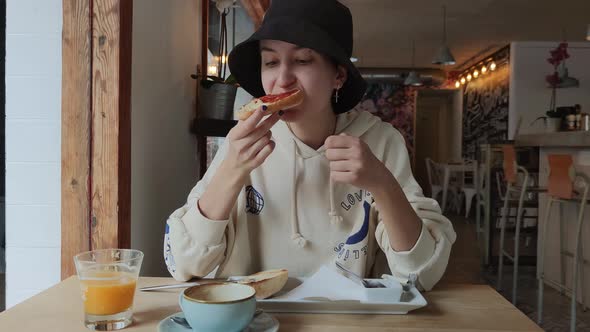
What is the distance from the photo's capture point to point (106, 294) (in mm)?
821

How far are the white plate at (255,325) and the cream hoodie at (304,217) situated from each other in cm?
36

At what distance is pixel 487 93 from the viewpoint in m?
9.95

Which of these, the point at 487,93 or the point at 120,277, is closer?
the point at 120,277

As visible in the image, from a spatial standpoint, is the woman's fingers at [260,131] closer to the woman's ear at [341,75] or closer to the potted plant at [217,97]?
the woman's ear at [341,75]

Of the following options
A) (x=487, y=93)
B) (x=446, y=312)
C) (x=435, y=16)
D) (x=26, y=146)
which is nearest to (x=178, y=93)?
(x=26, y=146)

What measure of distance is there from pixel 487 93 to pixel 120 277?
33.3ft

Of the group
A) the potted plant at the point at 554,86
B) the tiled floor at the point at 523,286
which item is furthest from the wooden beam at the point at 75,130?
the potted plant at the point at 554,86

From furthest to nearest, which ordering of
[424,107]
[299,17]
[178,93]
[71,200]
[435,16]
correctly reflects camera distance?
1. [424,107]
2. [435,16]
3. [178,93]
4. [71,200]
5. [299,17]

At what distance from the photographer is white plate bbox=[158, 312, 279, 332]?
0.79 m

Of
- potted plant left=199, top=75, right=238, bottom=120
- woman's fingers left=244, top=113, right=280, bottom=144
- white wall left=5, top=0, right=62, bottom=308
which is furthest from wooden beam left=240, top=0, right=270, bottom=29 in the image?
woman's fingers left=244, top=113, right=280, bottom=144

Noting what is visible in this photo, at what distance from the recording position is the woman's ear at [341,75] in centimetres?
133

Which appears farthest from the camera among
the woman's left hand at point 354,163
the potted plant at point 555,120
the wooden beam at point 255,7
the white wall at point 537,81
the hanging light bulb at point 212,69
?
the white wall at point 537,81

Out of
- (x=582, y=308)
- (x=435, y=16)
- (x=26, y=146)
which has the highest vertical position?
(x=435, y=16)

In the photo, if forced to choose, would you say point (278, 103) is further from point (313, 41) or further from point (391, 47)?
point (391, 47)
